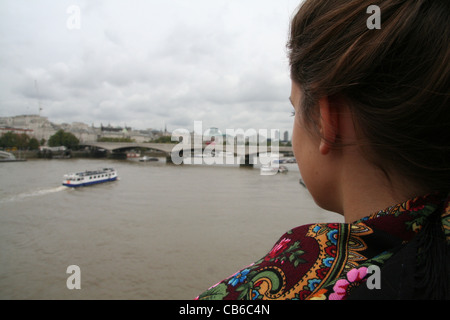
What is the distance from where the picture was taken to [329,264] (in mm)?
342

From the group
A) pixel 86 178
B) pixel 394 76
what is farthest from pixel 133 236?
pixel 86 178

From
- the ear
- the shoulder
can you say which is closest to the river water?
the shoulder

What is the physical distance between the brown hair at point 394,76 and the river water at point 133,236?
3770mm

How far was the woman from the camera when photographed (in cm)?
29

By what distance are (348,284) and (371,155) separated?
158mm

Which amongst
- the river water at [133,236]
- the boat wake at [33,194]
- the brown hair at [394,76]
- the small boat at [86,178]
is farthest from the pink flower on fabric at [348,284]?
the small boat at [86,178]

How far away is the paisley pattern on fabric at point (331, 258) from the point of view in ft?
1.02

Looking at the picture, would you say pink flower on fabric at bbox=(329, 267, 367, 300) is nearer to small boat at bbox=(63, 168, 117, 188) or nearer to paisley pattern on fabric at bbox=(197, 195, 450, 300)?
paisley pattern on fabric at bbox=(197, 195, 450, 300)

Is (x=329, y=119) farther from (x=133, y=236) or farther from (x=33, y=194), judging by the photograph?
(x=33, y=194)

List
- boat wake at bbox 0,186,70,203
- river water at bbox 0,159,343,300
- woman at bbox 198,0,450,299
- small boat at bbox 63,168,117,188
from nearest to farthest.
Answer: woman at bbox 198,0,450,299
river water at bbox 0,159,343,300
boat wake at bbox 0,186,70,203
small boat at bbox 63,168,117,188

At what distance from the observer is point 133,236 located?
19.2 ft

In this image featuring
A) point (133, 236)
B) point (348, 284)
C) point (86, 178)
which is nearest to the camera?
point (348, 284)

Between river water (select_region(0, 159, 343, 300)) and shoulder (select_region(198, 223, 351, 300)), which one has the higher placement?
shoulder (select_region(198, 223, 351, 300))
